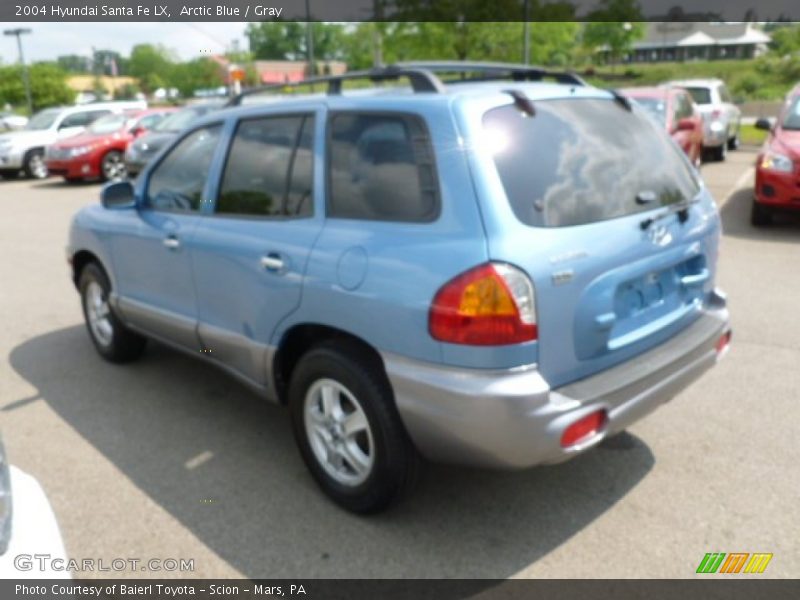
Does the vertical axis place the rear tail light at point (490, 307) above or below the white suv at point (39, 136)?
above

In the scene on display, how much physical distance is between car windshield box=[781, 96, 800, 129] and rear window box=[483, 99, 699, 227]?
662cm

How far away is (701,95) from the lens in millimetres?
14562

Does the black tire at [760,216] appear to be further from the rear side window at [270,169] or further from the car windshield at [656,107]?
the rear side window at [270,169]

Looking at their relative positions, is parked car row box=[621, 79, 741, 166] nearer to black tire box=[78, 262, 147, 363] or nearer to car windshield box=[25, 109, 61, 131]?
black tire box=[78, 262, 147, 363]

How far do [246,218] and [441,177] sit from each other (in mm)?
1208

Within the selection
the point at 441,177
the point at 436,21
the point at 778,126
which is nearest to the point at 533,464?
the point at 441,177

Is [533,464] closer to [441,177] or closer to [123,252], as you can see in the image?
[441,177]

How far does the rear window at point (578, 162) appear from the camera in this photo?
2.64 metres

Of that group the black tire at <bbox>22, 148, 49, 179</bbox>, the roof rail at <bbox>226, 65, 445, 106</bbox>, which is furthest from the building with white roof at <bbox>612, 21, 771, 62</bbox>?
the roof rail at <bbox>226, 65, 445, 106</bbox>

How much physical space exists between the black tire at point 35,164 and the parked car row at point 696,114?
14.0 meters

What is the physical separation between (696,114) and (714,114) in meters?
2.70

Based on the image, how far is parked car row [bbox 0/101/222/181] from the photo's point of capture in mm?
15185

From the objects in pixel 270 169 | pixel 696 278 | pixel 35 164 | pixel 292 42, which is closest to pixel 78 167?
pixel 35 164

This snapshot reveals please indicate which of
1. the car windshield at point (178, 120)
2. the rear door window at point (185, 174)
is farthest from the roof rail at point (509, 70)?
the car windshield at point (178, 120)
